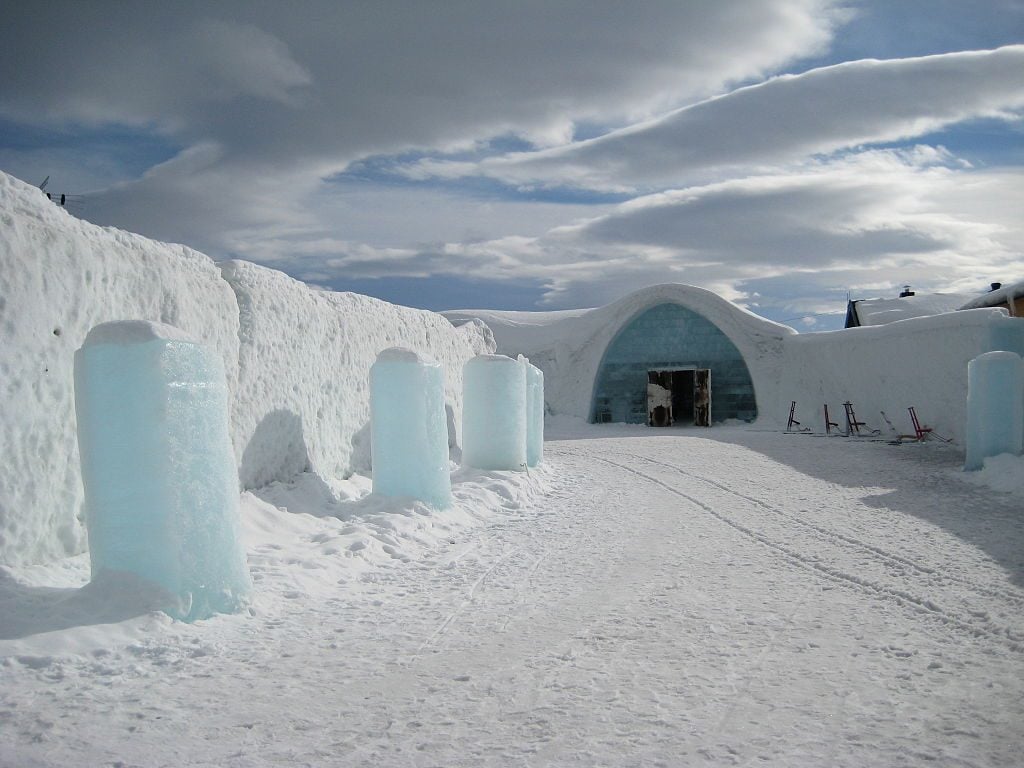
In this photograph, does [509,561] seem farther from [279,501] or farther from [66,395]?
[66,395]

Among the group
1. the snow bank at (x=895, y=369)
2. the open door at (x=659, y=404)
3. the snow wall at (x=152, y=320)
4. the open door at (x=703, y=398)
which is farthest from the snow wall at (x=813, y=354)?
the snow wall at (x=152, y=320)

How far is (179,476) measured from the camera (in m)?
4.22

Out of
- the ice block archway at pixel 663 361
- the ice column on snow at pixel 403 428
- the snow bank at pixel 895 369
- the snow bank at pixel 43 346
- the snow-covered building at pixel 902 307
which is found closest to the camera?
the snow bank at pixel 43 346

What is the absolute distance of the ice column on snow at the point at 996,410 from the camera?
10227 millimetres

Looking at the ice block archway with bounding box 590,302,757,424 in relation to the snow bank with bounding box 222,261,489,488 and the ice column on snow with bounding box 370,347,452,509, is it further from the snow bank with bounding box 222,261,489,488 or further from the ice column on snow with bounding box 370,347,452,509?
the ice column on snow with bounding box 370,347,452,509

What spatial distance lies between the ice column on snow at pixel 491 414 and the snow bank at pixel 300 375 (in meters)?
1.31

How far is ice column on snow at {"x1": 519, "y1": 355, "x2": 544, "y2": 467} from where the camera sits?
11.4m

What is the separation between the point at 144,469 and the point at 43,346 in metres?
1.13

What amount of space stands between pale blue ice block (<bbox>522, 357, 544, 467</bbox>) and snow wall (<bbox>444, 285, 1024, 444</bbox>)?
8058 millimetres

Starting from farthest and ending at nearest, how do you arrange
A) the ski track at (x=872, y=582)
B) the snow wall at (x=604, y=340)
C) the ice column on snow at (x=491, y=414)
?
the snow wall at (x=604, y=340) → the ice column on snow at (x=491, y=414) → the ski track at (x=872, y=582)

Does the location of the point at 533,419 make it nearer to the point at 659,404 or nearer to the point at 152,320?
the point at 152,320

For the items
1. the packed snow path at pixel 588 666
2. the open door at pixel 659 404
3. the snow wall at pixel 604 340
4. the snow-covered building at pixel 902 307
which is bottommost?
the packed snow path at pixel 588 666

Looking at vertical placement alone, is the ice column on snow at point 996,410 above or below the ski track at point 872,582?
above

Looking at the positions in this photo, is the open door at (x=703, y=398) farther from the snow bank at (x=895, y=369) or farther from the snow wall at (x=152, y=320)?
the snow wall at (x=152, y=320)
